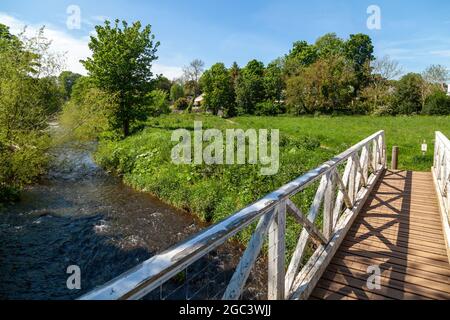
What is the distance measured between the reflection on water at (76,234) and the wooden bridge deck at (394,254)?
4861 millimetres

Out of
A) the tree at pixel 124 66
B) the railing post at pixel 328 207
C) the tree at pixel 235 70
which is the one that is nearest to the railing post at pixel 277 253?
the railing post at pixel 328 207

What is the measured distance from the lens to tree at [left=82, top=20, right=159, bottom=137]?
63.3 feet

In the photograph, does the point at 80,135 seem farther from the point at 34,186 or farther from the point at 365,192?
the point at 365,192

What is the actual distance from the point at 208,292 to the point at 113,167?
11526mm

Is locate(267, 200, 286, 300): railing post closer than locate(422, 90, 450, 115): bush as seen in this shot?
Yes

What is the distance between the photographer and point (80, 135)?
493 inches

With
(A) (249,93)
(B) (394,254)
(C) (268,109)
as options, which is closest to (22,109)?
(B) (394,254)

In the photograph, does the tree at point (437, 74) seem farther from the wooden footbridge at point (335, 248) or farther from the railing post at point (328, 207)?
the railing post at point (328, 207)

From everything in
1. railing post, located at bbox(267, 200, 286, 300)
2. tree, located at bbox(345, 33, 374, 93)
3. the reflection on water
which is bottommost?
the reflection on water

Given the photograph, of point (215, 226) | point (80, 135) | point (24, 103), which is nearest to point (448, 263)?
point (215, 226)

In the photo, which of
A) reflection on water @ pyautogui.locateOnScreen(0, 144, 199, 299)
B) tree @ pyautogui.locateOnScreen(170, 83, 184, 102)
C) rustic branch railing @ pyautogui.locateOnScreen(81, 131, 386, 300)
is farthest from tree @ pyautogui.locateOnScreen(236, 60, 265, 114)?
rustic branch railing @ pyautogui.locateOnScreen(81, 131, 386, 300)

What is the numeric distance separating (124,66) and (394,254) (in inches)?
748

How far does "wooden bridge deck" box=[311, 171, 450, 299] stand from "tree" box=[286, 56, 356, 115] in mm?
31334

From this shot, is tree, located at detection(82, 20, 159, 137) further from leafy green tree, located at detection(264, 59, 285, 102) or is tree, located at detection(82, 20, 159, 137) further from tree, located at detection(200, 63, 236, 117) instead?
leafy green tree, located at detection(264, 59, 285, 102)
